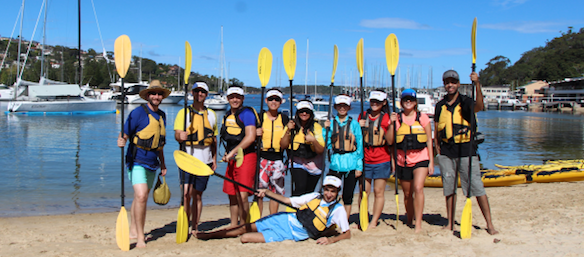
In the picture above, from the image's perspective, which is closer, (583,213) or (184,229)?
(184,229)

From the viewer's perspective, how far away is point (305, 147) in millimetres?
4316

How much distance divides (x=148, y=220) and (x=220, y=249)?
2.13m

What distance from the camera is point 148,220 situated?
564 cm

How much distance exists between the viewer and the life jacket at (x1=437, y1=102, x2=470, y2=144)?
4250 millimetres

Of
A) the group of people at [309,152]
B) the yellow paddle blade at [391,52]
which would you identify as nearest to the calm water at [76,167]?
the group of people at [309,152]

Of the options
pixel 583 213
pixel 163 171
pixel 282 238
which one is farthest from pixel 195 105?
pixel 583 213

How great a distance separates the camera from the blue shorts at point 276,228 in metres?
4.18

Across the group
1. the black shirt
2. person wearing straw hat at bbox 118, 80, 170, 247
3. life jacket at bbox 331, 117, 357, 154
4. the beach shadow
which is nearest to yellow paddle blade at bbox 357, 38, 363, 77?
life jacket at bbox 331, 117, 357, 154

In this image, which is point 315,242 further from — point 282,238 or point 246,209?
point 246,209

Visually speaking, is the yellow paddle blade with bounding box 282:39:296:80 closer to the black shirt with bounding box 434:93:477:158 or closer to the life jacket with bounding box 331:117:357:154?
the life jacket with bounding box 331:117:357:154

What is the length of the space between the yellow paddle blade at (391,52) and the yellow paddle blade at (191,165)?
261 centimetres

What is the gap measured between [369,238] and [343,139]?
1.10m

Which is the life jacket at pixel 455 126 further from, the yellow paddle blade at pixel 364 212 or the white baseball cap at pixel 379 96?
the yellow paddle blade at pixel 364 212

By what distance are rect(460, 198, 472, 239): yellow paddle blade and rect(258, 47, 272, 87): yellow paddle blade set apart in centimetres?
262
